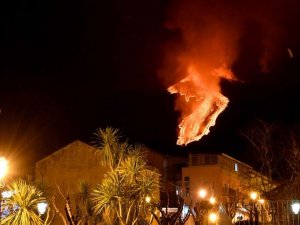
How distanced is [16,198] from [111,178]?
347 centimetres

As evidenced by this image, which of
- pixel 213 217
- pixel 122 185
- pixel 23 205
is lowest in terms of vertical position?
pixel 213 217

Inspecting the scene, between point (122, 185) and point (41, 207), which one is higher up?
point (122, 185)

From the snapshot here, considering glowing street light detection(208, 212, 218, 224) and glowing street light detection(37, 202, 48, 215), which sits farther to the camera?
glowing street light detection(208, 212, 218, 224)

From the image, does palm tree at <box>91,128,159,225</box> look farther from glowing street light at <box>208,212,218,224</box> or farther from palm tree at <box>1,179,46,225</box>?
glowing street light at <box>208,212,218,224</box>

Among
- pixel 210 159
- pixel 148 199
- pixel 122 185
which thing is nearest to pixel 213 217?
pixel 148 199

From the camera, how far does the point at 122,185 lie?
16781 millimetres

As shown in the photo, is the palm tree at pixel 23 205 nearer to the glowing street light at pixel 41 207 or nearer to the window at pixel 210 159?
the glowing street light at pixel 41 207

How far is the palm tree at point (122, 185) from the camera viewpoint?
53.4 ft


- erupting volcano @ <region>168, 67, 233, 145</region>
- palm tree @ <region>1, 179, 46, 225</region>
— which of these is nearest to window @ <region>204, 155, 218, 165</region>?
erupting volcano @ <region>168, 67, 233, 145</region>

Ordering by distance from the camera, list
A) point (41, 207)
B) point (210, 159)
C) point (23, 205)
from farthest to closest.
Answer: point (210, 159) → point (41, 207) → point (23, 205)

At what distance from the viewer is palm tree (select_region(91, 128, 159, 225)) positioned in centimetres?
1628

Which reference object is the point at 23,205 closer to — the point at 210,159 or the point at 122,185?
the point at 122,185

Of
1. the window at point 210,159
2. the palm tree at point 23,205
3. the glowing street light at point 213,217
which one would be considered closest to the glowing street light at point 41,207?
the palm tree at point 23,205

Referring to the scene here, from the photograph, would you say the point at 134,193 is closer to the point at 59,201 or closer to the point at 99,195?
the point at 99,195
